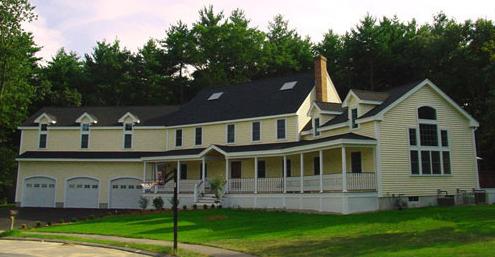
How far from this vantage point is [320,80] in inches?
1436

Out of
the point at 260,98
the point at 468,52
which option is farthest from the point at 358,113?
the point at 468,52

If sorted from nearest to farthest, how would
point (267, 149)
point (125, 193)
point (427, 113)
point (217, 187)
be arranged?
point (427, 113), point (267, 149), point (217, 187), point (125, 193)

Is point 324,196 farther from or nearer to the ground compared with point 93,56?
nearer to the ground

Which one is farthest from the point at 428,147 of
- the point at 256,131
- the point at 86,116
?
the point at 86,116

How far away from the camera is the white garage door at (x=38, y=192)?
41.3m

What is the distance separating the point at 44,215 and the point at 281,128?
1760 centimetres

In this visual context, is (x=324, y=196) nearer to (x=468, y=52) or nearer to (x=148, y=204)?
(x=148, y=204)

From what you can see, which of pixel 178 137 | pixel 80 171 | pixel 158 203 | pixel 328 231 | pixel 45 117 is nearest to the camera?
pixel 328 231

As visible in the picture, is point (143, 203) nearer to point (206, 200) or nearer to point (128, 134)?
point (206, 200)

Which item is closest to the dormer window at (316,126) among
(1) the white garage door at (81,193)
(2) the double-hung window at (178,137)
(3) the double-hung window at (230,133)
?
(3) the double-hung window at (230,133)

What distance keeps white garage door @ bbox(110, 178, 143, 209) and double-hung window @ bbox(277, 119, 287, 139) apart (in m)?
12.9

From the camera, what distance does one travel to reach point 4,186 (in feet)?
164

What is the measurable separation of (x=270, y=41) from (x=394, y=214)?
1811 inches

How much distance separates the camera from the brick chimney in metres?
36.2
